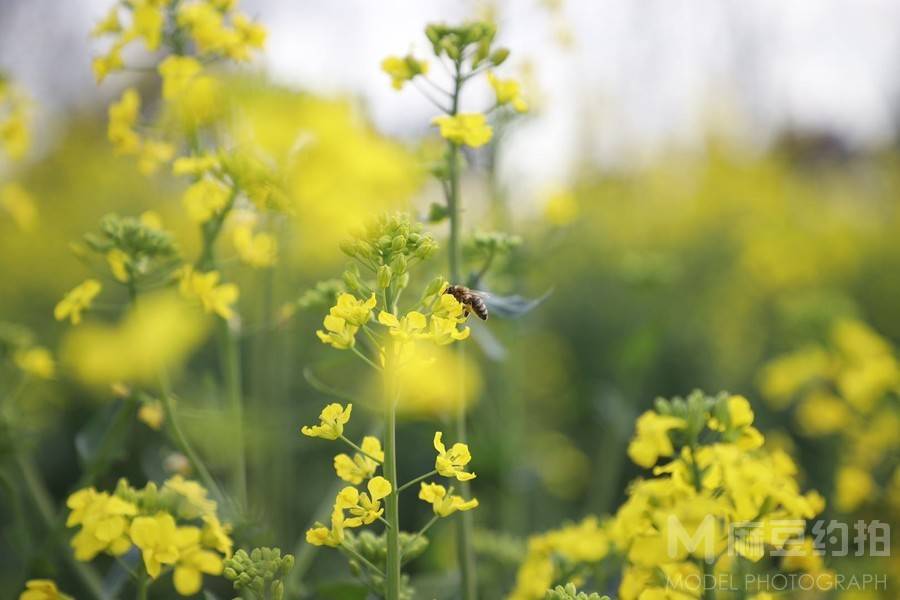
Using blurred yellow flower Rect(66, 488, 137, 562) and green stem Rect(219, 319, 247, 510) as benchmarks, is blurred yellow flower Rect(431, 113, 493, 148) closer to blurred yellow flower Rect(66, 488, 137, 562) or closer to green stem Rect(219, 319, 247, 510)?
green stem Rect(219, 319, 247, 510)

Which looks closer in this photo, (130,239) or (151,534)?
Result: (151,534)

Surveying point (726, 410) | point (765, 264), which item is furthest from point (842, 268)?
point (726, 410)

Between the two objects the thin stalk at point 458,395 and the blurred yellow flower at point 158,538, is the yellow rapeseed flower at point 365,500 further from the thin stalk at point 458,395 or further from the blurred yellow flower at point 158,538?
the thin stalk at point 458,395

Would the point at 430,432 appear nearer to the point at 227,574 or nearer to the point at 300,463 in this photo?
the point at 227,574

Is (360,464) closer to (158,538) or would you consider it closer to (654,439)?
(158,538)

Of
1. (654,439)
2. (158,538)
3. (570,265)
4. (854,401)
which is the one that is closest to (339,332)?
(158,538)

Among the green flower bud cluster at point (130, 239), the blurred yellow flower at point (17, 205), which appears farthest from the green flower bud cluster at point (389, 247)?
the blurred yellow flower at point (17, 205)
